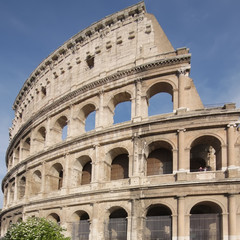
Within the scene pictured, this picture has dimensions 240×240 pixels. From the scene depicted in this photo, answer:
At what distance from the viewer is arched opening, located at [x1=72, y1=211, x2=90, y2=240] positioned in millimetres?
18006

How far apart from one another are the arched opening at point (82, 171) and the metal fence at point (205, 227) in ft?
24.1

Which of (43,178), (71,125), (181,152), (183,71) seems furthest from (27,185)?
(183,71)

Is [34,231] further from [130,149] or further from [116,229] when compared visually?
[130,149]

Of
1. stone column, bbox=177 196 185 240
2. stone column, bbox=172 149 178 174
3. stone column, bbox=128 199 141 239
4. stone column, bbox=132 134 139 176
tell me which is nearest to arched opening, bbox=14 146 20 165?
stone column, bbox=132 134 139 176

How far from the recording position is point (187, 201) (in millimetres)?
15641

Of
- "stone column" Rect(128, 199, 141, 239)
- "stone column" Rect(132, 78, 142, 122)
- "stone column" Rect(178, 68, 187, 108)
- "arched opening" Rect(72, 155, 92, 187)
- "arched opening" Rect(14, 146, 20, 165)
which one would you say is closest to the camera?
"stone column" Rect(128, 199, 141, 239)

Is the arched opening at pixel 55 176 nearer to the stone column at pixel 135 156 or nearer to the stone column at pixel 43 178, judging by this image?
the stone column at pixel 43 178

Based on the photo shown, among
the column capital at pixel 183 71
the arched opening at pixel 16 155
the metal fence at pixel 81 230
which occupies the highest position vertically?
the column capital at pixel 183 71

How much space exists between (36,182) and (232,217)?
1429 cm

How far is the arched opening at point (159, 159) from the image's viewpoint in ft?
58.6

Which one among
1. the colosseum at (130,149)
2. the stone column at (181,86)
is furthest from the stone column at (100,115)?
the stone column at (181,86)

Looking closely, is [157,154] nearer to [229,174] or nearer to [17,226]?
[229,174]

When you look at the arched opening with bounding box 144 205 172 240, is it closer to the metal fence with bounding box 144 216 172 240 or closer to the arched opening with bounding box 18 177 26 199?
the metal fence with bounding box 144 216 172 240

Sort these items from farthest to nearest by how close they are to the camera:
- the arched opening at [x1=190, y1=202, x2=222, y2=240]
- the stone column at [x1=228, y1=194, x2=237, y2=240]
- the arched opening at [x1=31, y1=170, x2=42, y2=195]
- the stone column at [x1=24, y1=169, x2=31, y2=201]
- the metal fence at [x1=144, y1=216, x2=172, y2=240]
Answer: the arched opening at [x1=31, y1=170, x2=42, y2=195]
the stone column at [x1=24, y1=169, x2=31, y2=201]
the metal fence at [x1=144, y1=216, x2=172, y2=240]
the arched opening at [x1=190, y1=202, x2=222, y2=240]
the stone column at [x1=228, y1=194, x2=237, y2=240]
